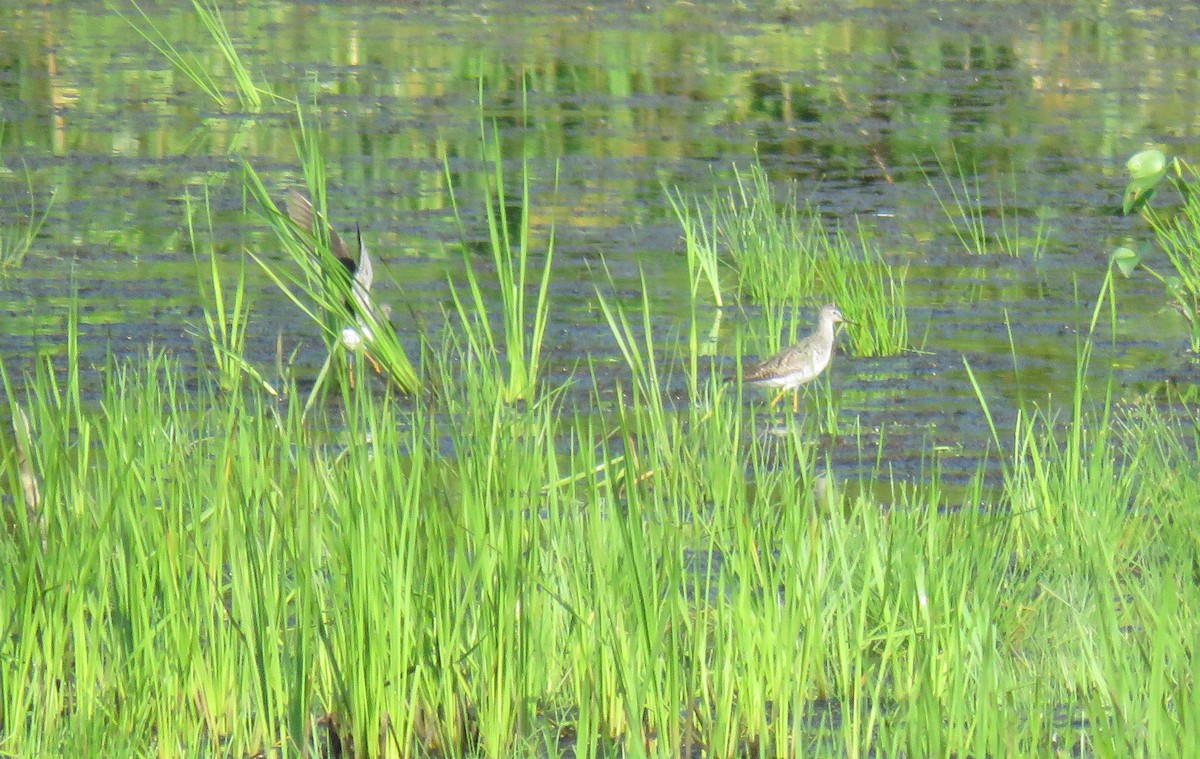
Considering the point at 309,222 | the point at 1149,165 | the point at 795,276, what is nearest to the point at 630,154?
the point at 795,276

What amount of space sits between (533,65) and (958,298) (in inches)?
250

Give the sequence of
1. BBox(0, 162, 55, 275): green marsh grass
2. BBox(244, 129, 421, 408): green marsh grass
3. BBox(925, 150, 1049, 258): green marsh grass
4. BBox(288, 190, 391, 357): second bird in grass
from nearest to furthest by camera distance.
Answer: BBox(244, 129, 421, 408): green marsh grass < BBox(288, 190, 391, 357): second bird in grass < BBox(0, 162, 55, 275): green marsh grass < BBox(925, 150, 1049, 258): green marsh grass

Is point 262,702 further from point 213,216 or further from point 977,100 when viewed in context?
point 977,100

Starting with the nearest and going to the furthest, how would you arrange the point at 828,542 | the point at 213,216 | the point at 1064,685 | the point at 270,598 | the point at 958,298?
1. the point at 270,598
2. the point at 1064,685
3. the point at 828,542
4. the point at 958,298
5. the point at 213,216

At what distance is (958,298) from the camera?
7.41m

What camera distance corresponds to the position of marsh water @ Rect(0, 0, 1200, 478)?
6527 mm

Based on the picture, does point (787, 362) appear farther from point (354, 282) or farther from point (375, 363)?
point (354, 282)

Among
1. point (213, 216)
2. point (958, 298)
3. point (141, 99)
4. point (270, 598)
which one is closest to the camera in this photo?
point (270, 598)

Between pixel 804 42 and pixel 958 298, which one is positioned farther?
pixel 804 42

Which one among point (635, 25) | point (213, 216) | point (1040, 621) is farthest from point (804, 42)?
point (1040, 621)

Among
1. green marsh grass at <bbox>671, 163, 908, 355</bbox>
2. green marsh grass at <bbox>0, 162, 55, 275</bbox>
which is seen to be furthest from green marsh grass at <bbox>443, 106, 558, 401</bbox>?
green marsh grass at <bbox>0, 162, 55, 275</bbox>

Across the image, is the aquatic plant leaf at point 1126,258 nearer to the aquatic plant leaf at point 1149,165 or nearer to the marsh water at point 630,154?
the marsh water at point 630,154

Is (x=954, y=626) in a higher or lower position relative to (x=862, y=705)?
higher

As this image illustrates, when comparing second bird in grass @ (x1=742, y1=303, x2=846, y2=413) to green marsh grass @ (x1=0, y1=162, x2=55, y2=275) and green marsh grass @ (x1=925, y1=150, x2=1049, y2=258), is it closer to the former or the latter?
green marsh grass @ (x1=925, y1=150, x2=1049, y2=258)
